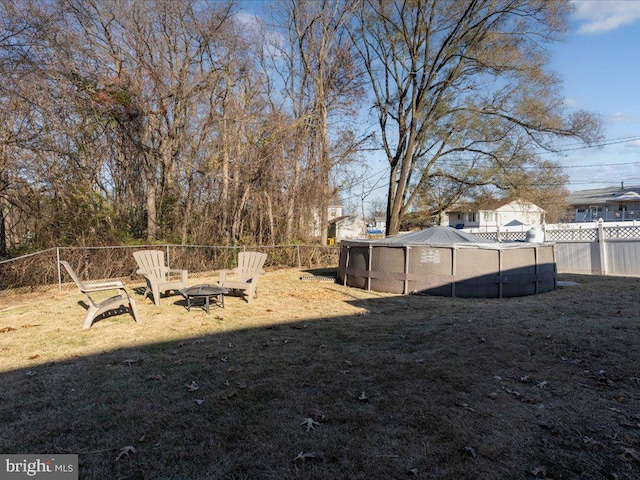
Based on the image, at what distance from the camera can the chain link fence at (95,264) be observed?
8.52 metres

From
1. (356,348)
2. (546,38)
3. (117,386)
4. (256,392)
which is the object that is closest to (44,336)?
(117,386)

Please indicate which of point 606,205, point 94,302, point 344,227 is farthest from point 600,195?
point 94,302

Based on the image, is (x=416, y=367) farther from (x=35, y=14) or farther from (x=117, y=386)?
(x=35, y=14)

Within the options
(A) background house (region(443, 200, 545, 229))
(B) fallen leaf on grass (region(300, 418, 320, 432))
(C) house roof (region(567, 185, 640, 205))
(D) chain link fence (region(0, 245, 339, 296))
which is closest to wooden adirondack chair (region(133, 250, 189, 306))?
(D) chain link fence (region(0, 245, 339, 296))

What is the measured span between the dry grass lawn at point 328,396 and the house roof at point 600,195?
41127 millimetres

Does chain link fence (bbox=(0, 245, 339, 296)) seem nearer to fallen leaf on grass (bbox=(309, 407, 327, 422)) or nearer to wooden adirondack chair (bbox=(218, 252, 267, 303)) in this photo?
wooden adirondack chair (bbox=(218, 252, 267, 303))

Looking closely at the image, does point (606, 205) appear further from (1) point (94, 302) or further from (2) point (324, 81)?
(1) point (94, 302)

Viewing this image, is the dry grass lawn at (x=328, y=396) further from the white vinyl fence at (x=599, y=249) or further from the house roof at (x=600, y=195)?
the house roof at (x=600, y=195)

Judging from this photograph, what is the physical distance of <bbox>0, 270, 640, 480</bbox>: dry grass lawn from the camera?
2.33 m

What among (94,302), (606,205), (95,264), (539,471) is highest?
(606,205)

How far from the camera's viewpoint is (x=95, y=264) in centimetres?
948

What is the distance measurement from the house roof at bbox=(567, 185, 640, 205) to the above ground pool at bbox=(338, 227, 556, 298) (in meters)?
36.8

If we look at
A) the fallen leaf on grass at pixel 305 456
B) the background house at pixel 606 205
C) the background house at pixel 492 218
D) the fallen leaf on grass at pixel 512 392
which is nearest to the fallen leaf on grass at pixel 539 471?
the fallen leaf on grass at pixel 512 392

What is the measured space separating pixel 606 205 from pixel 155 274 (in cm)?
4588
